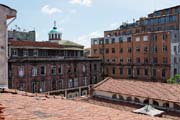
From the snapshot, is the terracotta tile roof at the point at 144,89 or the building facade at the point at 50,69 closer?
the terracotta tile roof at the point at 144,89

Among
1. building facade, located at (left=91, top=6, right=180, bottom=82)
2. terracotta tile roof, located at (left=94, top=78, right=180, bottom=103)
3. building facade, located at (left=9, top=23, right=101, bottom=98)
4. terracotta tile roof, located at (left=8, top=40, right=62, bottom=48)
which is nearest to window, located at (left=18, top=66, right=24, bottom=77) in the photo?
building facade, located at (left=9, top=23, right=101, bottom=98)

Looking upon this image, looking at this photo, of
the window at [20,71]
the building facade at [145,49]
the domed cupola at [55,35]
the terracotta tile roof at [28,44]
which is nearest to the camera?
the window at [20,71]

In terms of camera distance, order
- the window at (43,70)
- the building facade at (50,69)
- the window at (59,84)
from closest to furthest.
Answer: the building facade at (50,69) < the window at (43,70) < the window at (59,84)

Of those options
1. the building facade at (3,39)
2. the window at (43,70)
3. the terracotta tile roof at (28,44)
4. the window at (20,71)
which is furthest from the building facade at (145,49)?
the building facade at (3,39)

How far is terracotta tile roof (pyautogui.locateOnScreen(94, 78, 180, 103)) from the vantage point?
25078mm

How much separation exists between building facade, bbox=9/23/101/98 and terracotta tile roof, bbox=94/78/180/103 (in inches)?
655

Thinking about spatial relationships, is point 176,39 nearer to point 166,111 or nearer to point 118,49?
point 118,49

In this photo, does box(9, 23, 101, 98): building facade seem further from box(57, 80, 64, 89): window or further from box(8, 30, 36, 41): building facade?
box(8, 30, 36, 41): building facade

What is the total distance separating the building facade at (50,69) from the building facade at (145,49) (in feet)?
35.5

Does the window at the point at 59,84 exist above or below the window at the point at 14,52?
below

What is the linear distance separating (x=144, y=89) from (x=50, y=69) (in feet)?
78.2

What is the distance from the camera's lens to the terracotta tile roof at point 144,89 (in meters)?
25.1

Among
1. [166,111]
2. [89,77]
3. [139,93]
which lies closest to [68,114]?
[166,111]

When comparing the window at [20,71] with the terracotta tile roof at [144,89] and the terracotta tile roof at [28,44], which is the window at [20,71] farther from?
the terracotta tile roof at [144,89]
